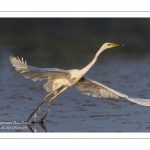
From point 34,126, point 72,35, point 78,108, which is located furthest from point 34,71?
point 72,35

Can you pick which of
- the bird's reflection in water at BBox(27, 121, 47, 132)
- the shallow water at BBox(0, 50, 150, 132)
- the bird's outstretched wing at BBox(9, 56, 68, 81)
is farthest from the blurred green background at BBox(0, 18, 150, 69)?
the bird's reflection in water at BBox(27, 121, 47, 132)

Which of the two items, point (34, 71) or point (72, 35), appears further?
point (72, 35)

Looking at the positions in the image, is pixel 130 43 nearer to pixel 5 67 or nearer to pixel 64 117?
pixel 5 67

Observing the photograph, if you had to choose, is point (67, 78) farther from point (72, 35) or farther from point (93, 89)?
point (72, 35)

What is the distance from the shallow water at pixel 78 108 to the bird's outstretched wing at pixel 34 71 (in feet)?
2.91

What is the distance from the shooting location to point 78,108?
1361cm

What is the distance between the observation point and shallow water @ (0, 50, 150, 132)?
11602 millimetres

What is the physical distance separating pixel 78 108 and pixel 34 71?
2.27 m

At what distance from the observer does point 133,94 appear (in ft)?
51.3

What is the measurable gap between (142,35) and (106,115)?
14.5 metres

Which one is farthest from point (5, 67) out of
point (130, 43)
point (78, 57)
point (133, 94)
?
point (130, 43)

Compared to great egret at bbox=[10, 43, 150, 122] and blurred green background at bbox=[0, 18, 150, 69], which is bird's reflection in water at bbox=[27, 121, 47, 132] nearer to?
great egret at bbox=[10, 43, 150, 122]

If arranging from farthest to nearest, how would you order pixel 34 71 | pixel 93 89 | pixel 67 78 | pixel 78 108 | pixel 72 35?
pixel 72 35, pixel 78 108, pixel 93 89, pixel 67 78, pixel 34 71

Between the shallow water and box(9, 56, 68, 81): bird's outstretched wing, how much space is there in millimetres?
886
